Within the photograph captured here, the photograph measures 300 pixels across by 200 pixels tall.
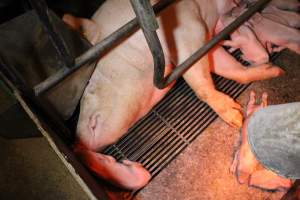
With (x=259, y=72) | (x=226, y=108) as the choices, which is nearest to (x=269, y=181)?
(x=226, y=108)

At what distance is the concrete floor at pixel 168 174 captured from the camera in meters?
2.16

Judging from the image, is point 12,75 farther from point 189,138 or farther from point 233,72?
point 233,72

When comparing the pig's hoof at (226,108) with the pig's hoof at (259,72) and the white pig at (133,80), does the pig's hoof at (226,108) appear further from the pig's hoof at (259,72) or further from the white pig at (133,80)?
the pig's hoof at (259,72)

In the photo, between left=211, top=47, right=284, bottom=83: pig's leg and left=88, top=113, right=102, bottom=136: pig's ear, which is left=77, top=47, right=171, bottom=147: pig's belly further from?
left=211, top=47, right=284, bottom=83: pig's leg

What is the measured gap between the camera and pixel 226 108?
8.00ft

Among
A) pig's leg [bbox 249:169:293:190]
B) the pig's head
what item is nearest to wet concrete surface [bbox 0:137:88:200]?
pig's leg [bbox 249:169:293:190]

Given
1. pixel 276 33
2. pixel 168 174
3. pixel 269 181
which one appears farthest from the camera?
pixel 276 33

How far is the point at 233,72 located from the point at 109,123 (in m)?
1.09

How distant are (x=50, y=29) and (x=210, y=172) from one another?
59.2 inches

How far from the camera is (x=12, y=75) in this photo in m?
1.71

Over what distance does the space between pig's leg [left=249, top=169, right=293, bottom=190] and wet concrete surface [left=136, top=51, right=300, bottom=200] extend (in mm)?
70

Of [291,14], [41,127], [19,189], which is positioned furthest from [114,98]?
[291,14]

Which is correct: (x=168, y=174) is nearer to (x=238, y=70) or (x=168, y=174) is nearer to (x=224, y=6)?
(x=238, y=70)

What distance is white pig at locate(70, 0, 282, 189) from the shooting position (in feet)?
7.27
